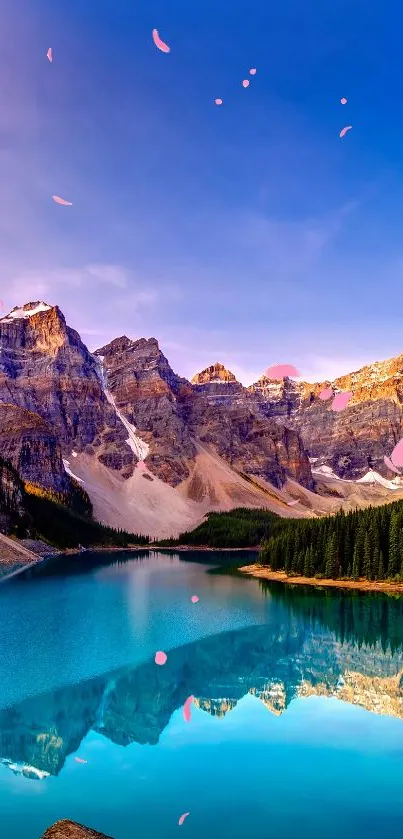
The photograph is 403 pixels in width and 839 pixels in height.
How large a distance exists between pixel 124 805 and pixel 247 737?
9490 mm

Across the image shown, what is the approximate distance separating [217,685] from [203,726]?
7.91 meters

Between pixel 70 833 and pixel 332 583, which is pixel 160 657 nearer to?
pixel 70 833

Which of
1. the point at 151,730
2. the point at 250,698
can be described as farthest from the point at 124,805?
the point at 250,698

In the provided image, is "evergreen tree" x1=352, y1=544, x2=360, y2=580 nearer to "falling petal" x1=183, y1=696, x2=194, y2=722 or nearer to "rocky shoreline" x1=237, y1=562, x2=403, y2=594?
"rocky shoreline" x1=237, y1=562, x2=403, y2=594

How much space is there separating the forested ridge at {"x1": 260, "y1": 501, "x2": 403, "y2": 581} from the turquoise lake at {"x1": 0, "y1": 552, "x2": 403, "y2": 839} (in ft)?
101

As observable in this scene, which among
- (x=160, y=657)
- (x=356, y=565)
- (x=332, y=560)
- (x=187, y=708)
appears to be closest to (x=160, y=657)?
(x=160, y=657)

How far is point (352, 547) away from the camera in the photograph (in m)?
107

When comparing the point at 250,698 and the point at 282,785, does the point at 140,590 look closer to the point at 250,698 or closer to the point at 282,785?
the point at 250,698

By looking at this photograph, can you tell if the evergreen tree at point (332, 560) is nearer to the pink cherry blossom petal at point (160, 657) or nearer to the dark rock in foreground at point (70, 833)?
the pink cherry blossom petal at point (160, 657)

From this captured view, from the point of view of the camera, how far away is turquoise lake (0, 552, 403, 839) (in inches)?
931

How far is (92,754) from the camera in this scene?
29.5 m

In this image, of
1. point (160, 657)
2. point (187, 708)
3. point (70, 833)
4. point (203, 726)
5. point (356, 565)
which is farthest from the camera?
point (356, 565)

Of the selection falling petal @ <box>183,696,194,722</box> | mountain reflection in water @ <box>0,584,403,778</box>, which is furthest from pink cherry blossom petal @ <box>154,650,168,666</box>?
falling petal @ <box>183,696,194,722</box>

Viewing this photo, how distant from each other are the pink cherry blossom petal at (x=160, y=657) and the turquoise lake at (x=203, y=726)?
20.3 inches
